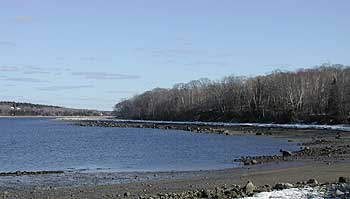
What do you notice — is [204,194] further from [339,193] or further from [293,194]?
[339,193]

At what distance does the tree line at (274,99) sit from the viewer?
338ft

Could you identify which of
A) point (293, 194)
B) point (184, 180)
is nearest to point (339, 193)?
point (293, 194)

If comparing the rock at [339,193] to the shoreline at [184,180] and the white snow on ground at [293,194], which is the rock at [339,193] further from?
the shoreline at [184,180]

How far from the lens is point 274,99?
397 ft

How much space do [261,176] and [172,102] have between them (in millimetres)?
153067

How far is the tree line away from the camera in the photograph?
4050 inches

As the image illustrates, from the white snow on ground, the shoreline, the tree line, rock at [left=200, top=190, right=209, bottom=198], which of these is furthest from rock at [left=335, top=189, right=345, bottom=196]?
the tree line

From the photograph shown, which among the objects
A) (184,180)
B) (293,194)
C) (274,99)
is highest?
(274,99)

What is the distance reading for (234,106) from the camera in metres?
140

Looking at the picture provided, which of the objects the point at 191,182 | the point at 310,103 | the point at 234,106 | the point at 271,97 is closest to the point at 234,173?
the point at 191,182

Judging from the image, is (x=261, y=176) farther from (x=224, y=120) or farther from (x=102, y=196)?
(x=224, y=120)

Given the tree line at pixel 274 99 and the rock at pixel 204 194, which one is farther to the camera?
the tree line at pixel 274 99

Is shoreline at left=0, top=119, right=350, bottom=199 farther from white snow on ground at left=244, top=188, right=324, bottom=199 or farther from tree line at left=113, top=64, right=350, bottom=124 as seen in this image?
tree line at left=113, top=64, right=350, bottom=124

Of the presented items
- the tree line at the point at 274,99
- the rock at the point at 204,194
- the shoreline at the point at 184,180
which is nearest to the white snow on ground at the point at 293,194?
the shoreline at the point at 184,180
